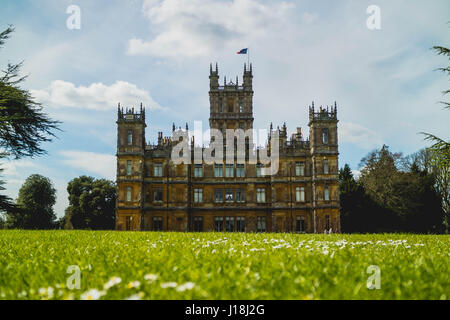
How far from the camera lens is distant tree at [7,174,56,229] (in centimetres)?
5317

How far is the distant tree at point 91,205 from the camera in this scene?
179 feet

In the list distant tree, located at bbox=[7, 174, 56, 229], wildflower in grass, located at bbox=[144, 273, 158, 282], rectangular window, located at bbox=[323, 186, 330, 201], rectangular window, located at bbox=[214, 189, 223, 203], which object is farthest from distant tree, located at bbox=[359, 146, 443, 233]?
wildflower in grass, located at bbox=[144, 273, 158, 282]

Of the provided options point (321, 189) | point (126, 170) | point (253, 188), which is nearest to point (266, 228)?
point (253, 188)

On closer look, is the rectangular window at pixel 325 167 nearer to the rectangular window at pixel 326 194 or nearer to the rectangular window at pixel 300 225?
the rectangular window at pixel 326 194

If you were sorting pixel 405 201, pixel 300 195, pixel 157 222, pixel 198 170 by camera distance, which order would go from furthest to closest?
pixel 405 201 → pixel 198 170 → pixel 157 222 → pixel 300 195

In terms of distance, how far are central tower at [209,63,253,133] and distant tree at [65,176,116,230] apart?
64.0 feet

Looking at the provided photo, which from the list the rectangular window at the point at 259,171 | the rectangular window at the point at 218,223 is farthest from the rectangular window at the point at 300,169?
the rectangular window at the point at 218,223

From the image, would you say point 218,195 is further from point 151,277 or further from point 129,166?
point 151,277

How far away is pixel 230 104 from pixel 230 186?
1146 cm

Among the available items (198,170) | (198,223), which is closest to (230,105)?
(198,170)

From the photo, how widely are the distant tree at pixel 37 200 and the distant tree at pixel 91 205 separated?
3.85 metres

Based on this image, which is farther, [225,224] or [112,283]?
[225,224]

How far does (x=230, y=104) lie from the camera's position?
51.3 m

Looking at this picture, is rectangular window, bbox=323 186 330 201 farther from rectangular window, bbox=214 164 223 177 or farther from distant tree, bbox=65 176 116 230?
distant tree, bbox=65 176 116 230
